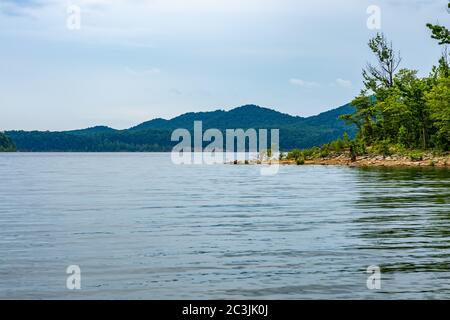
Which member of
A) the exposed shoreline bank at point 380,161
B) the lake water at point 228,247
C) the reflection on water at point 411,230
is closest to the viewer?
the lake water at point 228,247

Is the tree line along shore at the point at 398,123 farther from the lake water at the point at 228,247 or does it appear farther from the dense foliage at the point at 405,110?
the lake water at the point at 228,247

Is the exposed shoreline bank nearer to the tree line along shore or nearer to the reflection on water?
the tree line along shore

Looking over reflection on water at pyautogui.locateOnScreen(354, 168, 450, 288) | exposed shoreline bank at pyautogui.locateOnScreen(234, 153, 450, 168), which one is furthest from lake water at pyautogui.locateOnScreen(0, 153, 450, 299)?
exposed shoreline bank at pyautogui.locateOnScreen(234, 153, 450, 168)

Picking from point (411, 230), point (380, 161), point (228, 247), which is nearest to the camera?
point (228, 247)

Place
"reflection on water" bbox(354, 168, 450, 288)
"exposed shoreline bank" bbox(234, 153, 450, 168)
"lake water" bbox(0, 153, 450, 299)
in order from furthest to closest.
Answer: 1. "exposed shoreline bank" bbox(234, 153, 450, 168)
2. "reflection on water" bbox(354, 168, 450, 288)
3. "lake water" bbox(0, 153, 450, 299)

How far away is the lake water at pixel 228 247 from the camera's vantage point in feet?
50.6

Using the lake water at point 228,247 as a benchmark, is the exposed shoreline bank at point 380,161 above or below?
above

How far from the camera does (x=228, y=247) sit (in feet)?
70.0

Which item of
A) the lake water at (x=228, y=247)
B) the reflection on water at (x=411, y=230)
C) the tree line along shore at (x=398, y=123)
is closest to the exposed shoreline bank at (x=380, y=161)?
the tree line along shore at (x=398, y=123)

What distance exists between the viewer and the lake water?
1542 centimetres

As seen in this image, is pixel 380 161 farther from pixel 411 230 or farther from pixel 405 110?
pixel 411 230

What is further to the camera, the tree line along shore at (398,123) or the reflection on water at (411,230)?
the tree line along shore at (398,123)

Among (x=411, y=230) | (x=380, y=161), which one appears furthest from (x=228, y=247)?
(x=380, y=161)
